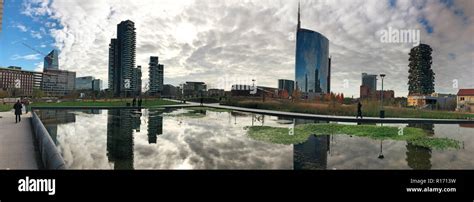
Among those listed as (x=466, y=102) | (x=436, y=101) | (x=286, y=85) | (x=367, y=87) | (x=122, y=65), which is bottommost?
(x=466, y=102)

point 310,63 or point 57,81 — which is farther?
point 57,81

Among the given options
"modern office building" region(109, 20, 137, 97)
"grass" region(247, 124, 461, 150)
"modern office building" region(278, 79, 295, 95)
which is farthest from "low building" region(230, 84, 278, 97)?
"grass" region(247, 124, 461, 150)

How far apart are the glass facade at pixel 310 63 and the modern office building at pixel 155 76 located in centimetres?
3474

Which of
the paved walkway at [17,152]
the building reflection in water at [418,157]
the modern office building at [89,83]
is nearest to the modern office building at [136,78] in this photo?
the modern office building at [89,83]

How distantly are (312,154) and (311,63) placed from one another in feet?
195

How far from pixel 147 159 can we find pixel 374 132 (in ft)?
35.6

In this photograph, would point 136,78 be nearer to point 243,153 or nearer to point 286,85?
point 286,85

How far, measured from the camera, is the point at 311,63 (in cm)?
6294

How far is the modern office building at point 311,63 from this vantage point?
204 ft

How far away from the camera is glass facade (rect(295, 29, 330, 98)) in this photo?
6222cm

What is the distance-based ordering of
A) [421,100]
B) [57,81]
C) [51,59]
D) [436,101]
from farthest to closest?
[57,81]
[51,59]
[421,100]
[436,101]

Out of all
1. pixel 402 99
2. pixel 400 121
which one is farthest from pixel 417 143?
pixel 402 99

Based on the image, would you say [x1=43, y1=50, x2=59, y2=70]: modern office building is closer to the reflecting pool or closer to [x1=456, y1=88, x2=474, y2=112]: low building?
the reflecting pool

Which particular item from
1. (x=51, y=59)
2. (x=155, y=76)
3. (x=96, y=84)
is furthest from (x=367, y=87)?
(x=96, y=84)
